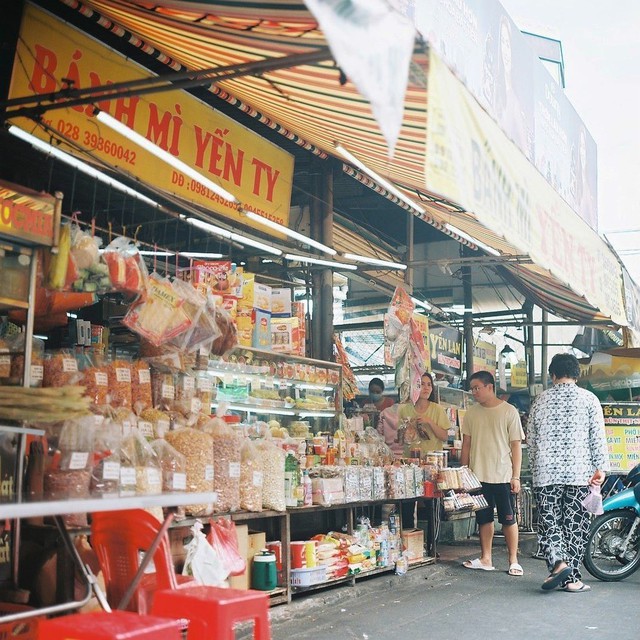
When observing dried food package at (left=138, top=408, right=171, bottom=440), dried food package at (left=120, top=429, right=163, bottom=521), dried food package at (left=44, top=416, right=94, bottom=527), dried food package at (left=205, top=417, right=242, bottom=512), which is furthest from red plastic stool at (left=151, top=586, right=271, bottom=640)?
dried food package at (left=205, top=417, right=242, bottom=512)

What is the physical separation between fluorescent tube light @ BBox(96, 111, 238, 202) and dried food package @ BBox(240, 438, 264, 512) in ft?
6.68

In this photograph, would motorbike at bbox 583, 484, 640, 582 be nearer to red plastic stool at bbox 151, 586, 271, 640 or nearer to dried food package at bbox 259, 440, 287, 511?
dried food package at bbox 259, 440, 287, 511

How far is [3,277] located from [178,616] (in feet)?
6.96

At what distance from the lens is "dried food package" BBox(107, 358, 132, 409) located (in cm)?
520

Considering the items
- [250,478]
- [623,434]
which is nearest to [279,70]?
[250,478]

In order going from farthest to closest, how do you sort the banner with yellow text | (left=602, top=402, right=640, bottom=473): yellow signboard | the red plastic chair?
(left=602, top=402, right=640, bottom=473): yellow signboard
the banner with yellow text
the red plastic chair

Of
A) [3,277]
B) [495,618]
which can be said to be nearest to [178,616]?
[3,277]

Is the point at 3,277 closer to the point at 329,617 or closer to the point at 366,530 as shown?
the point at 329,617

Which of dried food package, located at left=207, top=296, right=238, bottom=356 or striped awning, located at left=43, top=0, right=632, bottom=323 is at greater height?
striped awning, located at left=43, top=0, right=632, bottom=323

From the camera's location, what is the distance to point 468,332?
46.4ft

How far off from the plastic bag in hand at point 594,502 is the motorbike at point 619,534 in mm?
677

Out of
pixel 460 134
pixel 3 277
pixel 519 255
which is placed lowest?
pixel 3 277

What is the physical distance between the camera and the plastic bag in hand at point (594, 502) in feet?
22.5

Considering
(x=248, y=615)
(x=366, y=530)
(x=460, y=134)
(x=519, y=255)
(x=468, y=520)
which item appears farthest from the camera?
(x=468, y=520)
